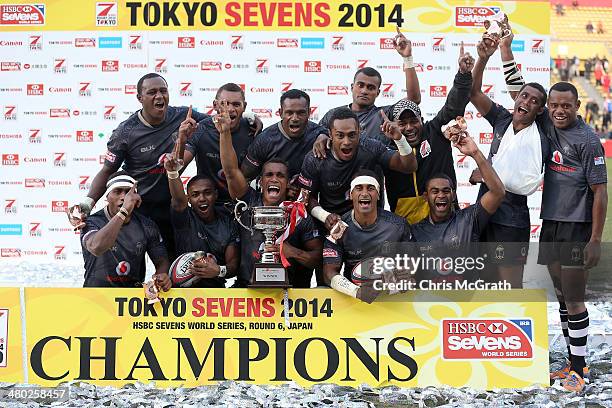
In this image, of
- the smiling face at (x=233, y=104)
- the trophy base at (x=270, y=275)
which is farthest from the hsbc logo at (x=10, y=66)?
the trophy base at (x=270, y=275)

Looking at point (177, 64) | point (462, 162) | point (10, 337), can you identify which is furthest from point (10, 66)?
point (462, 162)

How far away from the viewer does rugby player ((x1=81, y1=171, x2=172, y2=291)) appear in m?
5.70

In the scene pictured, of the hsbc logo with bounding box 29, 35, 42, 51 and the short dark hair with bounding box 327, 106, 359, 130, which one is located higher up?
the hsbc logo with bounding box 29, 35, 42, 51

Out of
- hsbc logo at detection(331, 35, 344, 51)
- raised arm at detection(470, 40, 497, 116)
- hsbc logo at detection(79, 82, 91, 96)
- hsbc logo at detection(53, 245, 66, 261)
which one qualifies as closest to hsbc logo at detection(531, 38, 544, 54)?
hsbc logo at detection(331, 35, 344, 51)

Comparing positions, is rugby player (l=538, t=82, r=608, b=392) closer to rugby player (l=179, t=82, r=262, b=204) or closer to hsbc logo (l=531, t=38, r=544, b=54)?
rugby player (l=179, t=82, r=262, b=204)

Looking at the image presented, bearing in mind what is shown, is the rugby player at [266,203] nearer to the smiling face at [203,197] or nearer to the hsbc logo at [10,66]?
the smiling face at [203,197]

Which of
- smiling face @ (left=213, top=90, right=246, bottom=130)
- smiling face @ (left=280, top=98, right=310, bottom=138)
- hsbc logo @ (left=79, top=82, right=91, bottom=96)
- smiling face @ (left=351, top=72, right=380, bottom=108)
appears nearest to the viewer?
smiling face @ (left=280, top=98, right=310, bottom=138)

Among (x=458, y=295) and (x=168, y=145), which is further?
(x=168, y=145)

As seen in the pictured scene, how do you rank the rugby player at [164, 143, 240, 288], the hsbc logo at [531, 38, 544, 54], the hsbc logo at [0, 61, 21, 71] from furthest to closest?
the hsbc logo at [0, 61, 21, 71]
the hsbc logo at [531, 38, 544, 54]
the rugby player at [164, 143, 240, 288]

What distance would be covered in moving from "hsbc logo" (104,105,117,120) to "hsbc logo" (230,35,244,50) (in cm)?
143

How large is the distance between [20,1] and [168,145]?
313 cm

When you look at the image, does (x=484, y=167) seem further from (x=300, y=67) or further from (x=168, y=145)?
(x=300, y=67)

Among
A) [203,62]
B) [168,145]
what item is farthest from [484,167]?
[203,62]

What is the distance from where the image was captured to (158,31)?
28.0 ft
